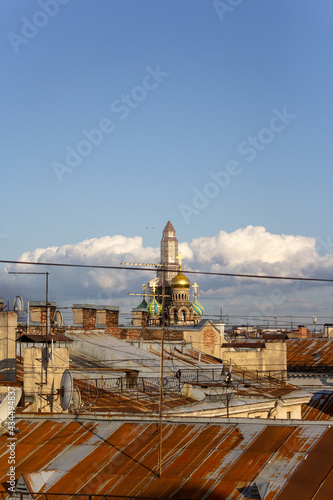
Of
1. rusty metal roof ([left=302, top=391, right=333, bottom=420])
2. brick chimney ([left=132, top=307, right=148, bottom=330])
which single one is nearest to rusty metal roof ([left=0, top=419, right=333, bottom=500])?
rusty metal roof ([left=302, top=391, right=333, bottom=420])

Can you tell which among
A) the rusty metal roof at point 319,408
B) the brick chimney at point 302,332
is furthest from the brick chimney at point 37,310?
the brick chimney at point 302,332

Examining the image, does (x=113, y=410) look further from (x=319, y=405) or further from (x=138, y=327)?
(x=138, y=327)

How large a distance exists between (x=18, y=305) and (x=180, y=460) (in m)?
17.9

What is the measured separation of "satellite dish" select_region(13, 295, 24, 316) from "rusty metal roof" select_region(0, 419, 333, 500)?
13599mm

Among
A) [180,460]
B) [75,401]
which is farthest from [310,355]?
[180,460]

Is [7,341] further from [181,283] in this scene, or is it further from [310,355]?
[181,283]

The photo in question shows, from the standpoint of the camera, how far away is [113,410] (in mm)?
24391

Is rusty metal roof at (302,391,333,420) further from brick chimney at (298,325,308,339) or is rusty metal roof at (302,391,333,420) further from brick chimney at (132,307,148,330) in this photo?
brick chimney at (298,325,308,339)

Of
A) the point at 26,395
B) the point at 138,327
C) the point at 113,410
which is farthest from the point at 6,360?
the point at 138,327

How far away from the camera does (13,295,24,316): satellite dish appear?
33.0m

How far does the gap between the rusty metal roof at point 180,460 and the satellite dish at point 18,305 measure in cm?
1360

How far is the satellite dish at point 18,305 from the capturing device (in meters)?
33.0

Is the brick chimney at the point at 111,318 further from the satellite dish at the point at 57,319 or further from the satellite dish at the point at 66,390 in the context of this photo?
the satellite dish at the point at 66,390

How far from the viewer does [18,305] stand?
3312cm
